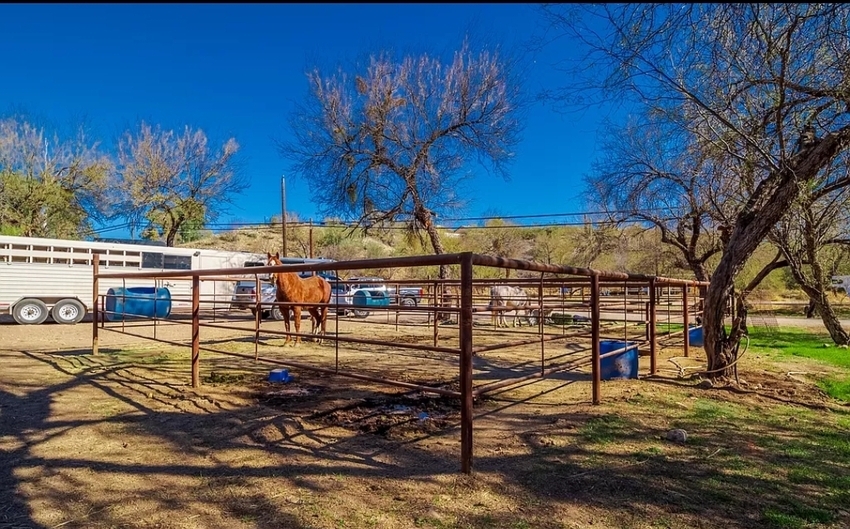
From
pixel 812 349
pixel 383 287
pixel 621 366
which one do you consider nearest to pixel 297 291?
pixel 383 287

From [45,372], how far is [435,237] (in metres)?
13.2

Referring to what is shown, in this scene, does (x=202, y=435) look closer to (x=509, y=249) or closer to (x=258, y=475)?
(x=258, y=475)

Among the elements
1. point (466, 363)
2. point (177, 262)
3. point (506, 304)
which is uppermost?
point (177, 262)

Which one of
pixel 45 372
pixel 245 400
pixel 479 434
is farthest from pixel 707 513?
pixel 45 372

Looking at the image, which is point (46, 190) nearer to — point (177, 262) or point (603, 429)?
point (177, 262)

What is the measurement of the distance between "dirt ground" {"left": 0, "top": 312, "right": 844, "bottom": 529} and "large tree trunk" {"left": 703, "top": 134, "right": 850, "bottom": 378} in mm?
545

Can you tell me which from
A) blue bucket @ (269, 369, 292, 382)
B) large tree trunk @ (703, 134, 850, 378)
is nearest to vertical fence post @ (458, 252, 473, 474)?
blue bucket @ (269, 369, 292, 382)

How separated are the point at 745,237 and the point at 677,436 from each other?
3.24 meters

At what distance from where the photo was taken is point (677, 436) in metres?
3.56

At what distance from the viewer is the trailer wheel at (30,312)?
13.0 metres

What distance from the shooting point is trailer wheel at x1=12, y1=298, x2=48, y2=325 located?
13.0 meters

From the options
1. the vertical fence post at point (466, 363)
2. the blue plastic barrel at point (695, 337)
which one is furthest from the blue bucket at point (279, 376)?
the blue plastic barrel at point (695, 337)

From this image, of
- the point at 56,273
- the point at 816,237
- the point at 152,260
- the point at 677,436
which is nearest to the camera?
the point at 677,436

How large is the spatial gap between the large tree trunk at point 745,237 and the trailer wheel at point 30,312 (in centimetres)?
1589
